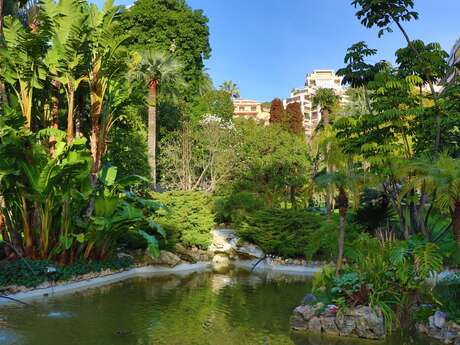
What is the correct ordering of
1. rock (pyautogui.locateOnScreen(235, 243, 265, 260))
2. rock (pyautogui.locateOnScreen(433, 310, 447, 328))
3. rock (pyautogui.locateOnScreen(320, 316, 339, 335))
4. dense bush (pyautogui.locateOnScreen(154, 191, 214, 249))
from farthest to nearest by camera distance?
rock (pyautogui.locateOnScreen(235, 243, 265, 260))
dense bush (pyautogui.locateOnScreen(154, 191, 214, 249))
rock (pyautogui.locateOnScreen(320, 316, 339, 335))
rock (pyautogui.locateOnScreen(433, 310, 447, 328))

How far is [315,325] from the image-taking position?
9.28 m

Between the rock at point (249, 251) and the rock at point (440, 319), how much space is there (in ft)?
33.8

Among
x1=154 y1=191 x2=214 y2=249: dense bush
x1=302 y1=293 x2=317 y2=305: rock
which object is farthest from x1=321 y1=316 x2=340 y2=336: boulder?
x1=154 y1=191 x2=214 y2=249: dense bush

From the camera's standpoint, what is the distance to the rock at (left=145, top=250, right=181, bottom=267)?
1692 cm

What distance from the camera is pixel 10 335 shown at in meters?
8.69

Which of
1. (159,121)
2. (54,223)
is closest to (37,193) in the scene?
(54,223)

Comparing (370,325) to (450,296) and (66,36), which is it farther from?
(66,36)

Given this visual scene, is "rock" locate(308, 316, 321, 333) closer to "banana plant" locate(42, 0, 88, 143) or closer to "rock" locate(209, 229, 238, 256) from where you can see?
"banana plant" locate(42, 0, 88, 143)

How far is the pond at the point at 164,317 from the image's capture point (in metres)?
8.72

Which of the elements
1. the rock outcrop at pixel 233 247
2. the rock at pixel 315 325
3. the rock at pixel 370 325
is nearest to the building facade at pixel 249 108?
the rock outcrop at pixel 233 247

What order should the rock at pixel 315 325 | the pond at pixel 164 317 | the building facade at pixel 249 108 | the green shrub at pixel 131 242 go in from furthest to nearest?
the building facade at pixel 249 108 < the green shrub at pixel 131 242 < the rock at pixel 315 325 < the pond at pixel 164 317

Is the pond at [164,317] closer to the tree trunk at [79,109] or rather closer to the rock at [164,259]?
the rock at [164,259]

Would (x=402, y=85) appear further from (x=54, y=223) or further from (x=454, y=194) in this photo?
(x=54, y=223)

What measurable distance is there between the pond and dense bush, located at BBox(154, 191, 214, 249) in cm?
436
